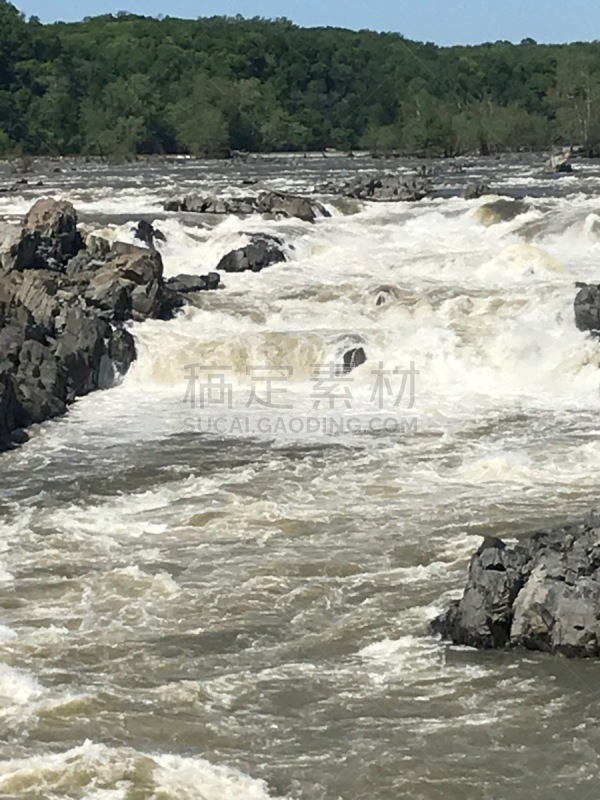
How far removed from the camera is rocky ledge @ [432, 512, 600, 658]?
38.5ft

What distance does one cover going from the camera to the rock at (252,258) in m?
30.5

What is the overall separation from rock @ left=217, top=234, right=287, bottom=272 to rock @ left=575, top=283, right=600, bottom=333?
8.39 meters

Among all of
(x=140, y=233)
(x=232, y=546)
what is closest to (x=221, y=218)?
(x=140, y=233)

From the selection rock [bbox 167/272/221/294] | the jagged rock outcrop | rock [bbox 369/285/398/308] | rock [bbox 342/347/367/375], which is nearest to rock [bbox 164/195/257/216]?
the jagged rock outcrop

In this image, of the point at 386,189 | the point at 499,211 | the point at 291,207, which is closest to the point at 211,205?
the point at 291,207

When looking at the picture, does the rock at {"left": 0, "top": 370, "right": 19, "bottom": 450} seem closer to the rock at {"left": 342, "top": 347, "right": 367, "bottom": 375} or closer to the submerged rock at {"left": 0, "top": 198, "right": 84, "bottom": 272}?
the rock at {"left": 342, "top": 347, "right": 367, "bottom": 375}

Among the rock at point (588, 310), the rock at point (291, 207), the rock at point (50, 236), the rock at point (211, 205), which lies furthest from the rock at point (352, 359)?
the rock at point (211, 205)

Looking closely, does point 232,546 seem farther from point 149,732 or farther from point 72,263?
point 72,263

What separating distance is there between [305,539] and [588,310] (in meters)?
11.2

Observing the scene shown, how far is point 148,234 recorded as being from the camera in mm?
32219

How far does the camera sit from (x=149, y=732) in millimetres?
10578

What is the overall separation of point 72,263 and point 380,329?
7.21 metres

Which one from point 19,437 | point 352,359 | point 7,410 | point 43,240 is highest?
point 43,240

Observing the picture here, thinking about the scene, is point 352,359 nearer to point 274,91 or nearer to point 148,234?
point 148,234
